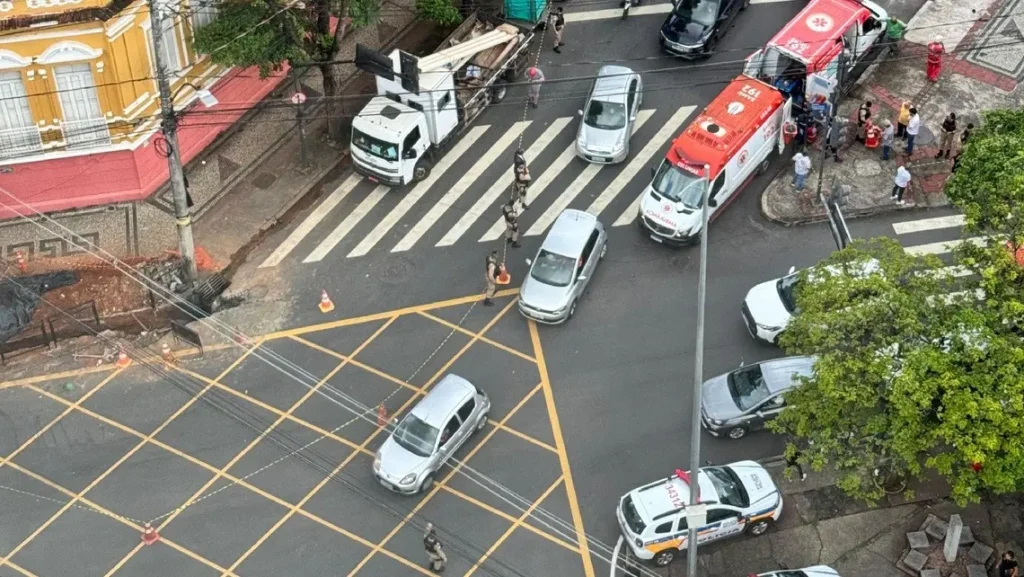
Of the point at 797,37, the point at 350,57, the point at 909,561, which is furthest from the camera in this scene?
the point at 350,57

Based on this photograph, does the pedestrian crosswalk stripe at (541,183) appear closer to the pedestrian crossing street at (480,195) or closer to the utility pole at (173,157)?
the pedestrian crossing street at (480,195)

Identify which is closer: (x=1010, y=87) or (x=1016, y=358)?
(x=1016, y=358)

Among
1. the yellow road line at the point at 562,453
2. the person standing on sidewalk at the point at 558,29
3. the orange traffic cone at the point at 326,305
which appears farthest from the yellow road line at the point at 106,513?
the person standing on sidewalk at the point at 558,29

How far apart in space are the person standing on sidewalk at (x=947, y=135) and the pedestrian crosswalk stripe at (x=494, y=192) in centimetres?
1188

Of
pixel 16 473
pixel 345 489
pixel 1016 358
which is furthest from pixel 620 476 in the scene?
pixel 16 473

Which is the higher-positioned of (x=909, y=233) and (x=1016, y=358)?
(x=1016, y=358)

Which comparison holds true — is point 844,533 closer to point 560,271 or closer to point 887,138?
point 560,271

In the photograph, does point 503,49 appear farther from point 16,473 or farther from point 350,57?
point 16,473

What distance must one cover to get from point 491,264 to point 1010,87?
755 inches

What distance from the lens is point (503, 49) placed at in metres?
46.7

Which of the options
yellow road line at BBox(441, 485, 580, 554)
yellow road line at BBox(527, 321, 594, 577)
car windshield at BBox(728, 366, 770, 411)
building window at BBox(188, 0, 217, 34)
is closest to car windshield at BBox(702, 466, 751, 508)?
car windshield at BBox(728, 366, 770, 411)

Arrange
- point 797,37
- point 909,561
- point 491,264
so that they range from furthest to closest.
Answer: point 797,37 → point 491,264 → point 909,561

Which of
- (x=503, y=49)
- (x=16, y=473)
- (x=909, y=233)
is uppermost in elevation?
(x=503, y=49)

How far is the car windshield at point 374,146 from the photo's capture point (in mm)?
43812
